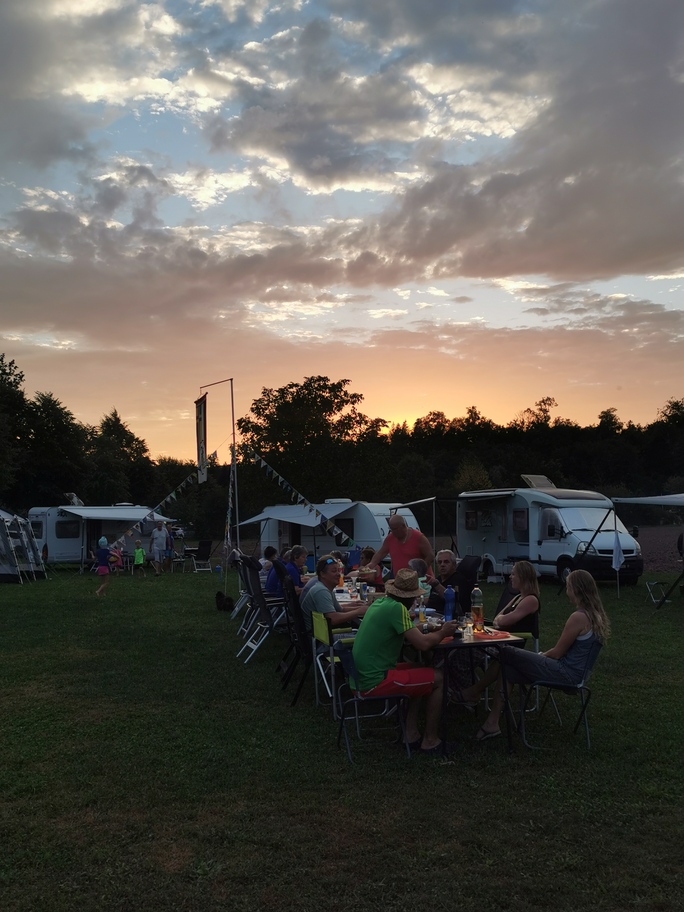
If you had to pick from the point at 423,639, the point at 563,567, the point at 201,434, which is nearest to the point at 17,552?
the point at 201,434

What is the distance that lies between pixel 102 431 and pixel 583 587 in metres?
75.8

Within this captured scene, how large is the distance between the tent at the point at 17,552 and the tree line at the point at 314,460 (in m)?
9.71

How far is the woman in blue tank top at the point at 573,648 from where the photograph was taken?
5.14 metres

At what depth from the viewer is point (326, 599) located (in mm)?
6207

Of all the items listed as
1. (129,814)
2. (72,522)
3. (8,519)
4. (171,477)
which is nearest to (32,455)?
(72,522)

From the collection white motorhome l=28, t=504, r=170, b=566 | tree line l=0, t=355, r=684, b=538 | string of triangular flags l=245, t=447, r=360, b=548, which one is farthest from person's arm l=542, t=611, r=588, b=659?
tree line l=0, t=355, r=684, b=538

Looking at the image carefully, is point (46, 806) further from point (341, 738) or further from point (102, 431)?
point (102, 431)

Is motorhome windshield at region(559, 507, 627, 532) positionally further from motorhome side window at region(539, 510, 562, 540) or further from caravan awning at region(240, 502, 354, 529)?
caravan awning at region(240, 502, 354, 529)

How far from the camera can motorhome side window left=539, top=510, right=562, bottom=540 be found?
16234mm

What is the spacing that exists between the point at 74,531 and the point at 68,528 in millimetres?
206

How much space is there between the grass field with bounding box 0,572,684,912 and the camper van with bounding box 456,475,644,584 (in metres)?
8.23

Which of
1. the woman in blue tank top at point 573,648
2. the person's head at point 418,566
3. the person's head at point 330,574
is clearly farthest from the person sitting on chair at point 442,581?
the woman in blue tank top at point 573,648

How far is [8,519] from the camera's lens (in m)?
20.7

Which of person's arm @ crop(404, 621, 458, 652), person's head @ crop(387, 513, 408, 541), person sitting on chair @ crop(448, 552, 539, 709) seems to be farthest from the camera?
person's head @ crop(387, 513, 408, 541)
